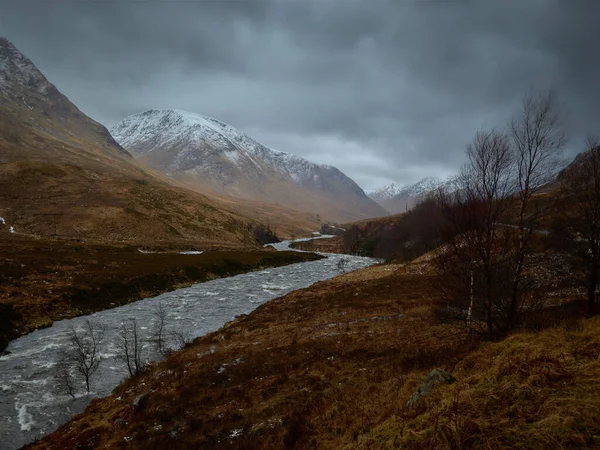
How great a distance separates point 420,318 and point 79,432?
68.2 ft

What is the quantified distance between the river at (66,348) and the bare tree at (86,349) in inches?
18.9

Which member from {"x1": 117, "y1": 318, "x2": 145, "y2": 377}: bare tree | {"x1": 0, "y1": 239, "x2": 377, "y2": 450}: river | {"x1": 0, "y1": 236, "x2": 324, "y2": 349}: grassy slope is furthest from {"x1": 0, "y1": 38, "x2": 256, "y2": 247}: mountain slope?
{"x1": 117, "y1": 318, "x2": 145, "y2": 377}: bare tree

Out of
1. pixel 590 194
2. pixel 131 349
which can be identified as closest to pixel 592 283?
pixel 590 194

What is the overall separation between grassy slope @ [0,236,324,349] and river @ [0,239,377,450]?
7.80 ft

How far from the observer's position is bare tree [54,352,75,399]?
56.2 ft

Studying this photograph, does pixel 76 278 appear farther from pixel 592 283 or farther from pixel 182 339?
pixel 592 283

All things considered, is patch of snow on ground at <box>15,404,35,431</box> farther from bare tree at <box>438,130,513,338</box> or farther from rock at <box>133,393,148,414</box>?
bare tree at <box>438,130,513,338</box>

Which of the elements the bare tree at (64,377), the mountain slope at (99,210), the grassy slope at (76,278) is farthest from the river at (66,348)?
the mountain slope at (99,210)

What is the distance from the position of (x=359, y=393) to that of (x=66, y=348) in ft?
78.7

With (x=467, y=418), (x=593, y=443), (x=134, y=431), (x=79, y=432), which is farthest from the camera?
(x=79, y=432)

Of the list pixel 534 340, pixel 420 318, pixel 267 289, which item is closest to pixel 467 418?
pixel 534 340

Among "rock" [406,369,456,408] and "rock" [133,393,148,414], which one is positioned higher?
"rock" [406,369,456,408]

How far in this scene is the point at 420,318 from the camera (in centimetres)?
2333

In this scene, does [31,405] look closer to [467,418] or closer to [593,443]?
[467,418]
